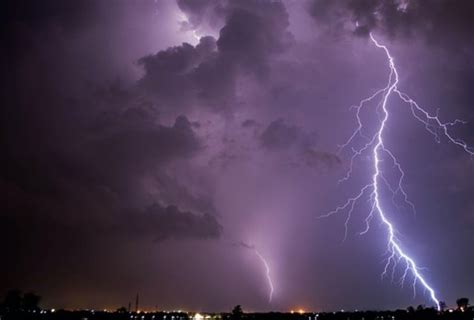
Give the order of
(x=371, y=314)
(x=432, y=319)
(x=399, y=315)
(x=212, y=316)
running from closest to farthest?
(x=432, y=319) < (x=399, y=315) < (x=371, y=314) < (x=212, y=316)

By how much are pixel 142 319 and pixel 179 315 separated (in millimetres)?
8449

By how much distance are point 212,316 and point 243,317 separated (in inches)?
638

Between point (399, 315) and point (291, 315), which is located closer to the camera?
point (399, 315)

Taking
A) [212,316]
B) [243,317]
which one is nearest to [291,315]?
[243,317]

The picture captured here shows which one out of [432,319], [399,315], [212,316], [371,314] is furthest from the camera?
[212,316]

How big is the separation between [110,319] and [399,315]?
169 feet

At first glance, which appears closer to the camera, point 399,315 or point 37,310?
point 399,315

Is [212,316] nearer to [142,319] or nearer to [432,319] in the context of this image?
[142,319]

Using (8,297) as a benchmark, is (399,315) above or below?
below

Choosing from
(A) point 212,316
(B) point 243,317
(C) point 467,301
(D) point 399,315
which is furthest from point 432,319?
(A) point 212,316

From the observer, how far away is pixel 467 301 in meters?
93.3

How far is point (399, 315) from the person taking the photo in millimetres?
84688

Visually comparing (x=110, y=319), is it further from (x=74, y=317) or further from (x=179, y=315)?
(x=179, y=315)

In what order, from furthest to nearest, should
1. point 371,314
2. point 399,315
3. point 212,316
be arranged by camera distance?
point 212,316 → point 371,314 → point 399,315
